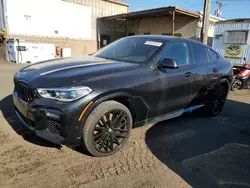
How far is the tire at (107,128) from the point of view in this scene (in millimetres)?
2545

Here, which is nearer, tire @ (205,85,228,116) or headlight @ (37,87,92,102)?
headlight @ (37,87,92,102)

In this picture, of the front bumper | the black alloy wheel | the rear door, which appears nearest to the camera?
the front bumper

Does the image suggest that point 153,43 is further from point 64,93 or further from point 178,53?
point 64,93

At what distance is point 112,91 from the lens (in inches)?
104

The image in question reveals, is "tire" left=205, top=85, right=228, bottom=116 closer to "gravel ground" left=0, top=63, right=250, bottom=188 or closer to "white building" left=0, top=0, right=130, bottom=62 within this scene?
"gravel ground" left=0, top=63, right=250, bottom=188

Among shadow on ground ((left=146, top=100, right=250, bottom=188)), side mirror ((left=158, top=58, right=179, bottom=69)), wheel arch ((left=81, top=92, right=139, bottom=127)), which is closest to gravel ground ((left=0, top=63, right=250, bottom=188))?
shadow on ground ((left=146, top=100, right=250, bottom=188))

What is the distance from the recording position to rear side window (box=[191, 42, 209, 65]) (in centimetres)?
393

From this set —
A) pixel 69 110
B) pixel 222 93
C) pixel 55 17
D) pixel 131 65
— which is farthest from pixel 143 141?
pixel 55 17

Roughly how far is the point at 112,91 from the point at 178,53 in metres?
1.61

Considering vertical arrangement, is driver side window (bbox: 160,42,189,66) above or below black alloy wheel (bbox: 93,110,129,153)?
above

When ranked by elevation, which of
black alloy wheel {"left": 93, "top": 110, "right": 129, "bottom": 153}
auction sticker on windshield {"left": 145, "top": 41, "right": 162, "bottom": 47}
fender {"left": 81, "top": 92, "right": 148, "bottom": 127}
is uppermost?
auction sticker on windshield {"left": 145, "top": 41, "right": 162, "bottom": 47}

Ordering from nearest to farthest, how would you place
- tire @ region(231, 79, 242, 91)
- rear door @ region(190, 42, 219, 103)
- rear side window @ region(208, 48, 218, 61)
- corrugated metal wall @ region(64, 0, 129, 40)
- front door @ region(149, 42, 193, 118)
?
front door @ region(149, 42, 193, 118) → rear door @ region(190, 42, 219, 103) → rear side window @ region(208, 48, 218, 61) → tire @ region(231, 79, 242, 91) → corrugated metal wall @ region(64, 0, 129, 40)

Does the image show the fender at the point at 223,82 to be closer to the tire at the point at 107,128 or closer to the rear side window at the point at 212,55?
the rear side window at the point at 212,55

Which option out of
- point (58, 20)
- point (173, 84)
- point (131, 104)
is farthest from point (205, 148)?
point (58, 20)
